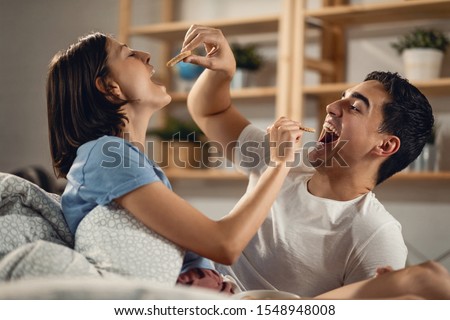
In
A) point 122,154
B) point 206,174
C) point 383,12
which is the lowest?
point 206,174

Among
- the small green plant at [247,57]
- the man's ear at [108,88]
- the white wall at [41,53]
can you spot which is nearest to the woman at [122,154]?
the man's ear at [108,88]

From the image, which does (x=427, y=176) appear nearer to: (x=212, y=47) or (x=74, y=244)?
(x=212, y=47)

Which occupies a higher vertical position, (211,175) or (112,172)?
(112,172)

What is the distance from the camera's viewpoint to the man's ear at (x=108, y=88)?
1.23m

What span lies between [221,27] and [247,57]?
0.23m

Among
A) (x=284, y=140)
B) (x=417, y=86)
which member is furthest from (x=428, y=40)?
(x=284, y=140)

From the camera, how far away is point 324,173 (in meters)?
1.45

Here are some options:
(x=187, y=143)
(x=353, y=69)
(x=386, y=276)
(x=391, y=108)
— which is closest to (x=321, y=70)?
(x=353, y=69)

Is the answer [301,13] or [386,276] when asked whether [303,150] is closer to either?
[386,276]

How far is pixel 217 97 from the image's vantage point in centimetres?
158

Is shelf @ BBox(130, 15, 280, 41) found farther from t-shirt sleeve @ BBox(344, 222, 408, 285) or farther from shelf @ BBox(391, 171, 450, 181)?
Result: t-shirt sleeve @ BBox(344, 222, 408, 285)

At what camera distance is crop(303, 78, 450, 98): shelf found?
2.57 meters

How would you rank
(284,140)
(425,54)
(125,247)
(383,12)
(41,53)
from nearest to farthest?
1. (125,247)
2. (284,140)
3. (425,54)
4. (383,12)
5. (41,53)

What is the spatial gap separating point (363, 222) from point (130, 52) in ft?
1.78
